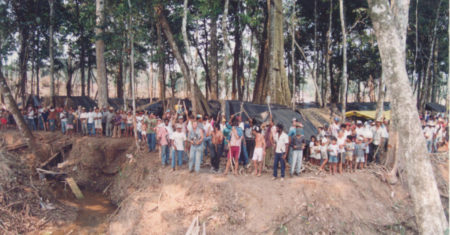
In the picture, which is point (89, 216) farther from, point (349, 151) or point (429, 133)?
point (429, 133)

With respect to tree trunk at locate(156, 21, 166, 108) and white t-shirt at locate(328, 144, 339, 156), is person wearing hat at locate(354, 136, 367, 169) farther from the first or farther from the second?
tree trunk at locate(156, 21, 166, 108)

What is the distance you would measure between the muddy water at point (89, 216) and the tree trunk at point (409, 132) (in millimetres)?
8534

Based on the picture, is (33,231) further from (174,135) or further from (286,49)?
(286,49)

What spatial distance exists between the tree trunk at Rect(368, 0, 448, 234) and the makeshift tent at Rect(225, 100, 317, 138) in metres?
A: 5.67

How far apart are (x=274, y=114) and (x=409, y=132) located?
614cm

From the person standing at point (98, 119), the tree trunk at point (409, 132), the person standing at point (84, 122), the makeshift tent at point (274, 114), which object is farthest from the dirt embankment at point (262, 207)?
the person standing at point (84, 122)

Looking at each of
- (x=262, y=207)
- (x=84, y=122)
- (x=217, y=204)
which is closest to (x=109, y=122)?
(x=84, y=122)

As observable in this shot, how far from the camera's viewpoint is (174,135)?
8.55m

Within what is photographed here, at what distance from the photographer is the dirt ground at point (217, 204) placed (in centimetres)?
684

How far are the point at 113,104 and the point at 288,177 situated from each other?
1721cm

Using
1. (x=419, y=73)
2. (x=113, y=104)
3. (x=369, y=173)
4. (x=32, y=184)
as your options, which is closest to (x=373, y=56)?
(x=419, y=73)

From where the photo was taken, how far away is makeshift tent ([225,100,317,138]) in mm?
10789

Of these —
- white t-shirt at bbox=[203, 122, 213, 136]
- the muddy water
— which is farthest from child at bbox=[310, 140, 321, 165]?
the muddy water

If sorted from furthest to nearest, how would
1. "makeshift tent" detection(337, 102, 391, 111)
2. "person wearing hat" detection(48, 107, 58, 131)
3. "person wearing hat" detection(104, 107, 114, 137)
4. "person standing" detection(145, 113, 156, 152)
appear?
"makeshift tent" detection(337, 102, 391, 111)
"person wearing hat" detection(48, 107, 58, 131)
"person wearing hat" detection(104, 107, 114, 137)
"person standing" detection(145, 113, 156, 152)
